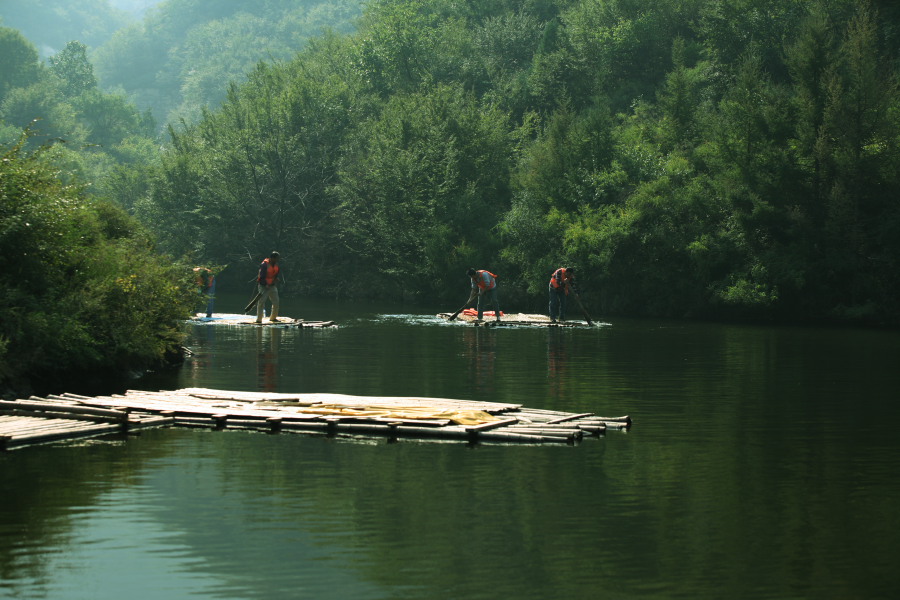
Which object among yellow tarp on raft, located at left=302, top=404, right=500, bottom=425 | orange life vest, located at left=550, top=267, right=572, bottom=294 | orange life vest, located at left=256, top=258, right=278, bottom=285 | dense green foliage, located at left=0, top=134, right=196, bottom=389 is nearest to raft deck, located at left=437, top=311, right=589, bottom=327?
orange life vest, located at left=550, top=267, right=572, bottom=294

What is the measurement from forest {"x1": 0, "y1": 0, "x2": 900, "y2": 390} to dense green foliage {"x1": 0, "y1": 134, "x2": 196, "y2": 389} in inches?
202

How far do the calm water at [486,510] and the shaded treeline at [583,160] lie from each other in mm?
29936

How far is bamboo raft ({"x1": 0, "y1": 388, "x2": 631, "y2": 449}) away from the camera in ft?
51.8

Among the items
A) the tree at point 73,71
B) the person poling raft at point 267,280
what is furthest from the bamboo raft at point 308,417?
the tree at point 73,71

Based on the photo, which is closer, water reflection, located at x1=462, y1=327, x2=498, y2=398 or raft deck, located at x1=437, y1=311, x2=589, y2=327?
water reflection, located at x1=462, y1=327, x2=498, y2=398

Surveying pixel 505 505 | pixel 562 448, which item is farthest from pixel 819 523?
pixel 562 448

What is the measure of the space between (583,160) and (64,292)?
38.2 metres

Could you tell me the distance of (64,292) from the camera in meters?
22.1

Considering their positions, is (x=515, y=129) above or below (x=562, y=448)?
above

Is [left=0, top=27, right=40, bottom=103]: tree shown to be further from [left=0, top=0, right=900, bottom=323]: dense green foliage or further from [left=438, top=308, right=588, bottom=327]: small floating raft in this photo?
[left=438, top=308, right=588, bottom=327]: small floating raft

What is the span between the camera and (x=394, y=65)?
257 feet

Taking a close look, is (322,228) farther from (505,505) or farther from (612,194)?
(505,505)

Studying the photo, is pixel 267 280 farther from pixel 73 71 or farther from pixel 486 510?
pixel 73 71

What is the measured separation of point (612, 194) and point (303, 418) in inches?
1629
